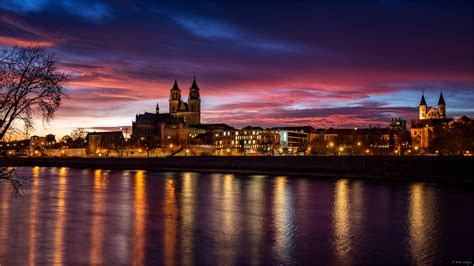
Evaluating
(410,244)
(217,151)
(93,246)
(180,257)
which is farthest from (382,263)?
(217,151)

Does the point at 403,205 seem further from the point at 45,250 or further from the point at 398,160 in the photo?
the point at 398,160

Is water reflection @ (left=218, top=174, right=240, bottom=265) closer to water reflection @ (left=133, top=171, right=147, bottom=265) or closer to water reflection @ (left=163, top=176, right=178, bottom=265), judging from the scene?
water reflection @ (left=163, top=176, right=178, bottom=265)

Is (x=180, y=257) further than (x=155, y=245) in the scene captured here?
No

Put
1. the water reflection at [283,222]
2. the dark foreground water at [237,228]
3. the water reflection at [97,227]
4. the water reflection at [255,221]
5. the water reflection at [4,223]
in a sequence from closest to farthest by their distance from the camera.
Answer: the water reflection at [97,227] < the dark foreground water at [237,228] < the water reflection at [255,221] < the water reflection at [4,223] < the water reflection at [283,222]

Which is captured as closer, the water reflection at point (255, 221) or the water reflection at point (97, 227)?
the water reflection at point (97, 227)

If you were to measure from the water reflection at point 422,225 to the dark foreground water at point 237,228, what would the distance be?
0.05 metres

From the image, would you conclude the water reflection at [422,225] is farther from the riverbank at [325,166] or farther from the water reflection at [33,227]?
the riverbank at [325,166]

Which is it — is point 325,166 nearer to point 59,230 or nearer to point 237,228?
point 237,228

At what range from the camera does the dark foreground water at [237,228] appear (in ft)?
66.9

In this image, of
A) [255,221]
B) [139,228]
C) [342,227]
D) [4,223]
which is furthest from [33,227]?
[342,227]

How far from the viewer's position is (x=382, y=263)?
19406 millimetres

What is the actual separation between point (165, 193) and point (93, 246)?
87.9 ft

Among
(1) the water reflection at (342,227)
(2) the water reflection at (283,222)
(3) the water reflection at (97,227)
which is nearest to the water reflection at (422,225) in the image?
(1) the water reflection at (342,227)

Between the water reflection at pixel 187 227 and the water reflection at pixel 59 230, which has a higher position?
the water reflection at pixel 59 230
